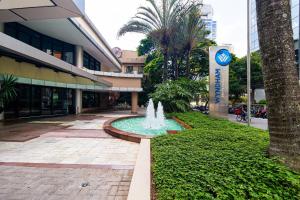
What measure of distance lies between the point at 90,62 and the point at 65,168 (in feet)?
77.6


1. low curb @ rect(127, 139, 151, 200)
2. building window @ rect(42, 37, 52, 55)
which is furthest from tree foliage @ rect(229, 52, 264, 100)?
low curb @ rect(127, 139, 151, 200)

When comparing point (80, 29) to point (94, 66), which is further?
point (94, 66)

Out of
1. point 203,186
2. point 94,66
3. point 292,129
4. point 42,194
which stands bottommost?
point 42,194

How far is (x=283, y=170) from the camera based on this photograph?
361 cm

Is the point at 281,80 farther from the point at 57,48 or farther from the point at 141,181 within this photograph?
the point at 57,48

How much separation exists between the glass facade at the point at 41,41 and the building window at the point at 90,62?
3.58 metres

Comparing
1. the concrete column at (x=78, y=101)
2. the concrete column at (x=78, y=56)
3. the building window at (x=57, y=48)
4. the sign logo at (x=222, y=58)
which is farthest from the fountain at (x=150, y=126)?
the concrete column at (x=78, y=56)

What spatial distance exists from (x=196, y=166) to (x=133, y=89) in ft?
66.8

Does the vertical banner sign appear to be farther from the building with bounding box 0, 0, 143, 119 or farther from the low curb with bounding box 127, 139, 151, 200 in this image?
the low curb with bounding box 127, 139, 151, 200

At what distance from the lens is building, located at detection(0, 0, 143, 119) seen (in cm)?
1077

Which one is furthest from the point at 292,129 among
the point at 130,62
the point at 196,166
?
Result: the point at 130,62

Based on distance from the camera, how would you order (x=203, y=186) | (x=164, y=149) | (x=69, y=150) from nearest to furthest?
(x=203, y=186) → (x=164, y=149) → (x=69, y=150)

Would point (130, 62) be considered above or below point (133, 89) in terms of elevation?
above

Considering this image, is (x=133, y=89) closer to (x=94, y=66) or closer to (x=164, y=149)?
(x=94, y=66)
